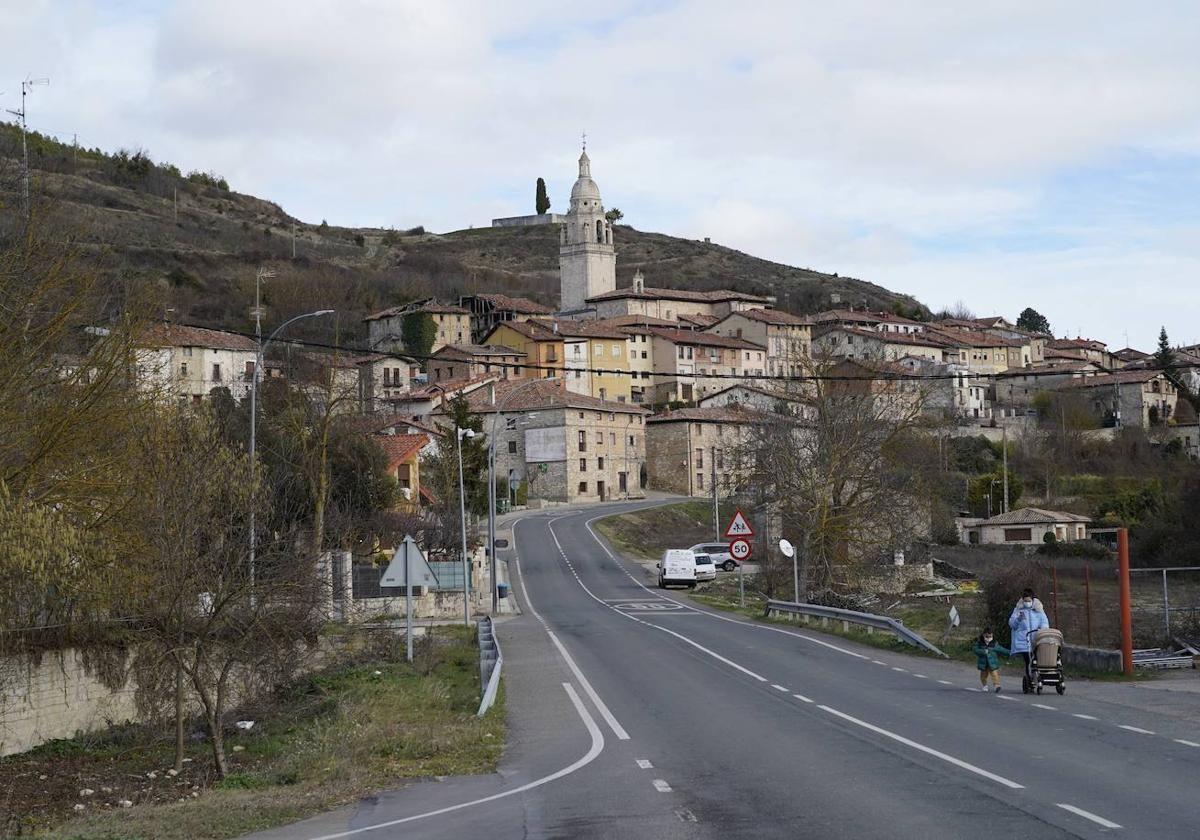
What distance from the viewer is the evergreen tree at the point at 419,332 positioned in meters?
151

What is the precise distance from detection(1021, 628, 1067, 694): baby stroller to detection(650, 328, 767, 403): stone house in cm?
11594

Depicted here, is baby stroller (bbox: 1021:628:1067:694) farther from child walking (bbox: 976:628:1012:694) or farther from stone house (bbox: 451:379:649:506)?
stone house (bbox: 451:379:649:506)

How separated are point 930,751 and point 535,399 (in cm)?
9993

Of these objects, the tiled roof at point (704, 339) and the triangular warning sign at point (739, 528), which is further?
the tiled roof at point (704, 339)

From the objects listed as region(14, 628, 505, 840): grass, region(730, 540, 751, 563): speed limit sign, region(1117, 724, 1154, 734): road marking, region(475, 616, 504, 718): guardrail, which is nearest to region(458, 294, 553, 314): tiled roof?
region(730, 540, 751, 563): speed limit sign

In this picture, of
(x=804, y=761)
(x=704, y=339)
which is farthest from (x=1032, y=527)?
(x=804, y=761)

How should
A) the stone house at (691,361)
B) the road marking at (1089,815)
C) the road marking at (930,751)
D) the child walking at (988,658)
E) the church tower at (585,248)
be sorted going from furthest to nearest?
1. the church tower at (585,248)
2. the stone house at (691,361)
3. the child walking at (988,658)
4. the road marking at (930,751)
5. the road marking at (1089,815)

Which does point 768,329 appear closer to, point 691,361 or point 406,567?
point 691,361

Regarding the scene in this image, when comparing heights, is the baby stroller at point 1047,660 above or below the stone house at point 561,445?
below

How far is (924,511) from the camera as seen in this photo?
2522 inches

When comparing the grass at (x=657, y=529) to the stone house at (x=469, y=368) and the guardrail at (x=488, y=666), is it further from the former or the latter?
the guardrail at (x=488, y=666)

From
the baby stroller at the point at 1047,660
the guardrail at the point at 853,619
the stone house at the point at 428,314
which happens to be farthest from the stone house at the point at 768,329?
the baby stroller at the point at 1047,660

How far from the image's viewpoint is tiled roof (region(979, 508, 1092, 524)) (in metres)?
90.9

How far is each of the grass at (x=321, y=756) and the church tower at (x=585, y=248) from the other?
15685 centimetres
